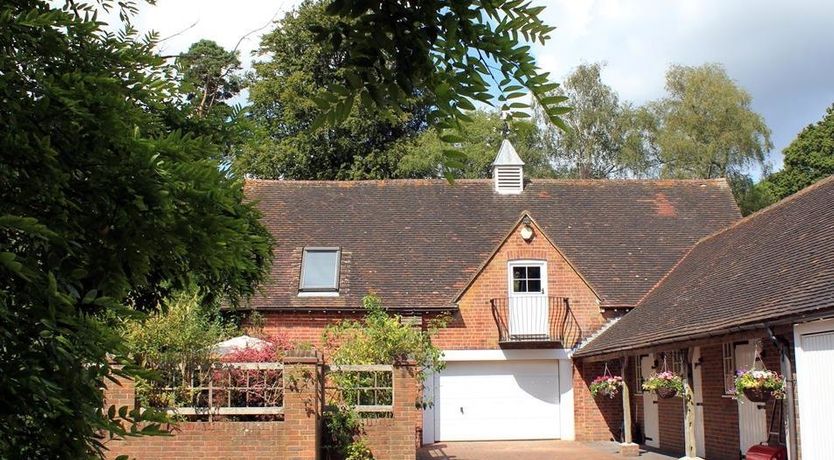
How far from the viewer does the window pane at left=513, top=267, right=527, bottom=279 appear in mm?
23625

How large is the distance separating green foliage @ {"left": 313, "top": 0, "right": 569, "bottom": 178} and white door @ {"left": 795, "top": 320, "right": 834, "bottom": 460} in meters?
11.1

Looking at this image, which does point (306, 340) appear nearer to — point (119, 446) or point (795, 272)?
point (119, 446)

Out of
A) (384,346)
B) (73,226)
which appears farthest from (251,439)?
(73,226)

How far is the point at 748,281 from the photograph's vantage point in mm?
16109

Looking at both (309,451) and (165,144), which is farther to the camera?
(309,451)

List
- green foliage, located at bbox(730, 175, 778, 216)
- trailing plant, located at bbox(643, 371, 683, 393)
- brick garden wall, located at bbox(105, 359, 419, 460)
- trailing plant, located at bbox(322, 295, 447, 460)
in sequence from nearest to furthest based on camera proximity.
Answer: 1. brick garden wall, located at bbox(105, 359, 419, 460)
2. trailing plant, located at bbox(322, 295, 447, 460)
3. trailing plant, located at bbox(643, 371, 683, 393)
4. green foliage, located at bbox(730, 175, 778, 216)

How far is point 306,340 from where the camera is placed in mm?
22391

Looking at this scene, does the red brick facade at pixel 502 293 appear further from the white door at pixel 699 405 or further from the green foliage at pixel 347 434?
the green foliage at pixel 347 434

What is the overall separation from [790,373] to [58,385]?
12.9m

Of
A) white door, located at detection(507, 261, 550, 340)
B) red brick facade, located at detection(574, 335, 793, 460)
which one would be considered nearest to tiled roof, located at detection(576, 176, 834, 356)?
red brick facade, located at detection(574, 335, 793, 460)

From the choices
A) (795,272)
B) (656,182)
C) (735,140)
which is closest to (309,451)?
(795,272)

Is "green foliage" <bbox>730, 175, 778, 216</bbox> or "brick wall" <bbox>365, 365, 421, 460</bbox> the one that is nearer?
"brick wall" <bbox>365, 365, 421, 460</bbox>

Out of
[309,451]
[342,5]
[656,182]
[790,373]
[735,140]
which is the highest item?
[735,140]

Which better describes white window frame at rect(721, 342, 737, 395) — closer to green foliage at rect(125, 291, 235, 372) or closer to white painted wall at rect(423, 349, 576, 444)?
white painted wall at rect(423, 349, 576, 444)
